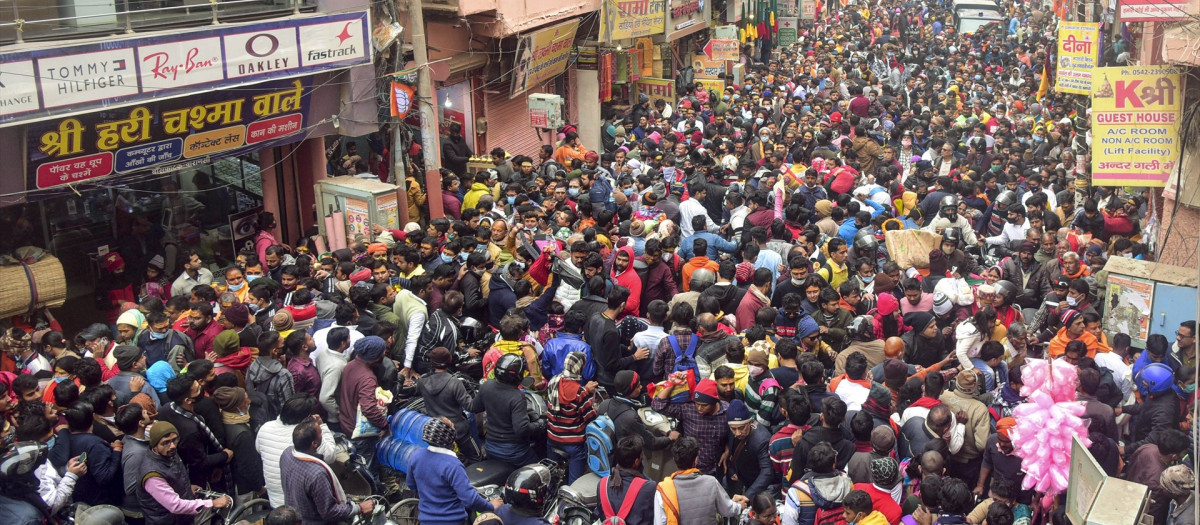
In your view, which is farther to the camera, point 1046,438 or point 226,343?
point 226,343

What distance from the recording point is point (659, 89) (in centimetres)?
2427

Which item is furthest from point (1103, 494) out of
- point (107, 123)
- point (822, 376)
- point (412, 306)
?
point (107, 123)

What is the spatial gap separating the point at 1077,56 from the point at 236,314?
39.8 feet

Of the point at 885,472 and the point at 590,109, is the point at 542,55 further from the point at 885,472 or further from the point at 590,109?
the point at 885,472

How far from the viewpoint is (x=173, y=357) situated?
829 cm

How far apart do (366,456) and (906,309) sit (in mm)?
4605

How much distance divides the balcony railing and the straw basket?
210 cm

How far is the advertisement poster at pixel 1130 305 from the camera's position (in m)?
9.23

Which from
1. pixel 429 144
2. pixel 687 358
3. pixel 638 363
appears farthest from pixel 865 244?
pixel 429 144

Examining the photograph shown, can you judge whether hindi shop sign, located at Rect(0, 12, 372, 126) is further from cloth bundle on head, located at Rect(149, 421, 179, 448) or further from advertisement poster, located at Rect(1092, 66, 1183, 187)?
advertisement poster, located at Rect(1092, 66, 1183, 187)

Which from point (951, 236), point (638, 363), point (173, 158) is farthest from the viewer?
point (173, 158)

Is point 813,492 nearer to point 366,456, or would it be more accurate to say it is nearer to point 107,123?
point 366,456

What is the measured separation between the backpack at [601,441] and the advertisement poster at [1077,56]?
10.7m

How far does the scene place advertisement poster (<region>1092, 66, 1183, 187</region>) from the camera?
9.72m
